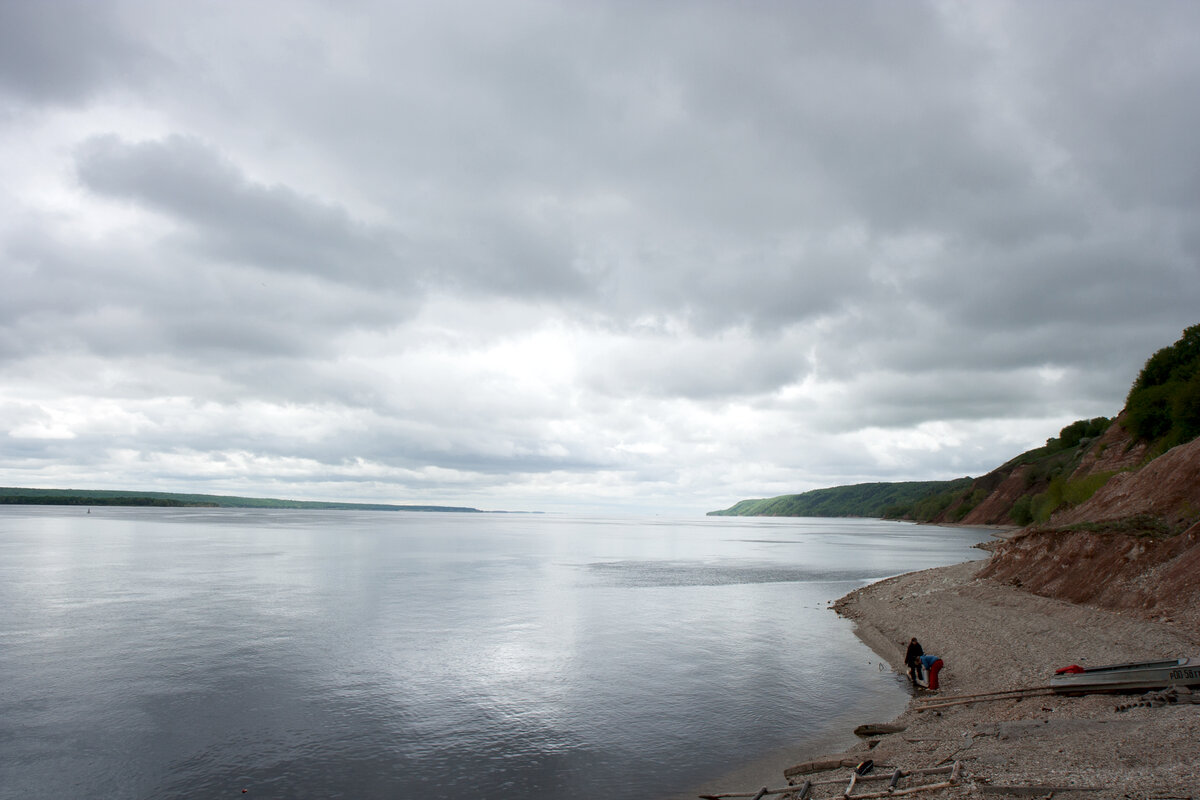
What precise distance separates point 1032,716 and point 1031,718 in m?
0.30

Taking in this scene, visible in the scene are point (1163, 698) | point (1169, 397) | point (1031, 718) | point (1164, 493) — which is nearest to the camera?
point (1163, 698)

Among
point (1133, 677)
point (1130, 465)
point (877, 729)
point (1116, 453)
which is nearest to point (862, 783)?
point (877, 729)

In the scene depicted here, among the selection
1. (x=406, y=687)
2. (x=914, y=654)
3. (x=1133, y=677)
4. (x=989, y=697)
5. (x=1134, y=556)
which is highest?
(x=1134, y=556)

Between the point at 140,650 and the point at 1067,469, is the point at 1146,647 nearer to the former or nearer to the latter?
the point at 140,650

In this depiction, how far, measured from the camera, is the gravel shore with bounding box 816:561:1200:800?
12758mm

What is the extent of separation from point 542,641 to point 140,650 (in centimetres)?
1798

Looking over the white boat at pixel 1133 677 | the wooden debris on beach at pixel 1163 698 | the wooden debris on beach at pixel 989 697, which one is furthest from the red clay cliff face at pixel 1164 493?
the wooden debris on beach at pixel 1163 698

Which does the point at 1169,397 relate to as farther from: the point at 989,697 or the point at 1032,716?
the point at 1032,716

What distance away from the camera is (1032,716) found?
18672 millimetres

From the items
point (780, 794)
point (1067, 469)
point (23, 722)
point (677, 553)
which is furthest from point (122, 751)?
point (1067, 469)

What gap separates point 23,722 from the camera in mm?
20938

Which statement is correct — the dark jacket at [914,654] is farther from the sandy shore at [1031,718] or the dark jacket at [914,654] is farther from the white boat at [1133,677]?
the white boat at [1133,677]

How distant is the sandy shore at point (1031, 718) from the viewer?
12742mm

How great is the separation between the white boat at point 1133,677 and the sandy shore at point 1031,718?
0.59 m
